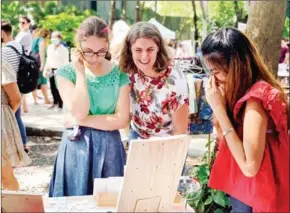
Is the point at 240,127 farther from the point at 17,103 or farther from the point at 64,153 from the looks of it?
the point at 17,103

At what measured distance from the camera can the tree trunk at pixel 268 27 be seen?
13.8 ft

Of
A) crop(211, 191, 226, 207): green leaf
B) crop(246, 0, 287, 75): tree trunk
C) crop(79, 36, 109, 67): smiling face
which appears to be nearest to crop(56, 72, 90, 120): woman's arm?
crop(79, 36, 109, 67): smiling face

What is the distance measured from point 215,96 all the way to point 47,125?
6.61m

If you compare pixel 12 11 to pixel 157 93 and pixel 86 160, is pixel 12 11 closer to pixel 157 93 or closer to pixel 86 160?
pixel 157 93

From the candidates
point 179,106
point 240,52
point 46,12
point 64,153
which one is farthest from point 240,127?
point 46,12

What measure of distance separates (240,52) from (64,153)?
125 cm

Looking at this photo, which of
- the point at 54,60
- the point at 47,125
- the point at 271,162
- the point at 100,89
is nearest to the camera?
the point at 271,162

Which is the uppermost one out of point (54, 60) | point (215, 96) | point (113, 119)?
point (215, 96)

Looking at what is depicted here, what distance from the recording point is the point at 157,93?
3256mm

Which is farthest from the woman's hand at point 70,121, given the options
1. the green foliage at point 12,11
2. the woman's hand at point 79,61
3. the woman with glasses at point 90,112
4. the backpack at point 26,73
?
the green foliage at point 12,11

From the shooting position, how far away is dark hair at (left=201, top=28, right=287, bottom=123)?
2.38m

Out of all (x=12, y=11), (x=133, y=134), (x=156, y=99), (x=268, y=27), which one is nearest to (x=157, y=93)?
(x=156, y=99)

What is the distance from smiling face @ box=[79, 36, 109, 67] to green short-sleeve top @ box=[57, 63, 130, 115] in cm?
11

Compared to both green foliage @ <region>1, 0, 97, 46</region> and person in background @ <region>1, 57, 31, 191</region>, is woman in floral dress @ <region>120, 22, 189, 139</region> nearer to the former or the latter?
person in background @ <region>1, 57, 31, 191</region>
